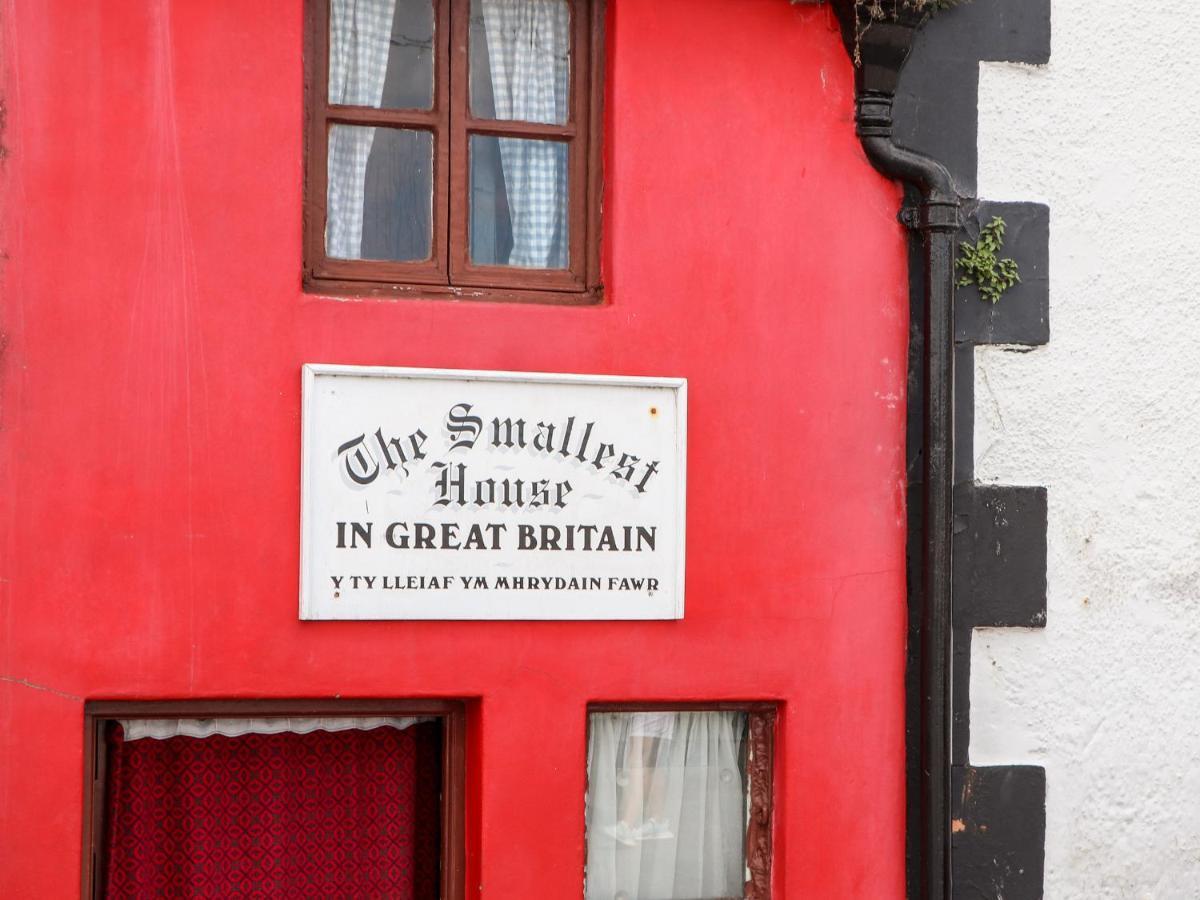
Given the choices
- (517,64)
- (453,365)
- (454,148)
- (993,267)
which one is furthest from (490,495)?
(993,267)

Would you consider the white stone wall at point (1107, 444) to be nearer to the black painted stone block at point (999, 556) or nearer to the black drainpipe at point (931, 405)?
the black painted stone block at point (999, 556)

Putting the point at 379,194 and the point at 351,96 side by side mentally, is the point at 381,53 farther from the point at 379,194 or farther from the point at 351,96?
the point at 379,194

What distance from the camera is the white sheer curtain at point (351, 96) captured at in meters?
5.22

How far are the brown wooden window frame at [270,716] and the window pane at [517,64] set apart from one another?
201cm

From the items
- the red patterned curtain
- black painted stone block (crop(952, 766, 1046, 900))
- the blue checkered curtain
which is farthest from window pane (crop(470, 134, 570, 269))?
black painted stone block (crop(952, 766, 1046, 900))

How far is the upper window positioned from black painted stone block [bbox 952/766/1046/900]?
7.05 feet

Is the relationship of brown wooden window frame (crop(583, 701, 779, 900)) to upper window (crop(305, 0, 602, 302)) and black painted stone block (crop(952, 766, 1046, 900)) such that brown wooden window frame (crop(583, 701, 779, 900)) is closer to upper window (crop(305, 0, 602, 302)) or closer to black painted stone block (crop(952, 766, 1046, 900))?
black painted stone block (crop(952, 766, 1046, 900))

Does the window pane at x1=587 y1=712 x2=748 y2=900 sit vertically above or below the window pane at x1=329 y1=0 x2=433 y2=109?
below

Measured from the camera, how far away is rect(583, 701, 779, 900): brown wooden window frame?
5352mm

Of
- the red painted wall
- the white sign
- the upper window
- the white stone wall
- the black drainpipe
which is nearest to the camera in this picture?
the red painted wall

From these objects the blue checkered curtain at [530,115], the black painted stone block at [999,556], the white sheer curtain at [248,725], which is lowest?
the white sheer curtain at [248,725]

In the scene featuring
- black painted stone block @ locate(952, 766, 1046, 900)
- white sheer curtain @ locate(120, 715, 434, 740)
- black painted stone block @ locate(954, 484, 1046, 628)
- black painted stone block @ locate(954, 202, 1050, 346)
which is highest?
black painted stone block @ locate(954, 202, 1050, 346)

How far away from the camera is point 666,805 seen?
17.8 feet

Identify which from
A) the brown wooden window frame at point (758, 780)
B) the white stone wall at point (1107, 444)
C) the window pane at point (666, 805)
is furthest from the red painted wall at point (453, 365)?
the white stone wall at point (1107, 444)
